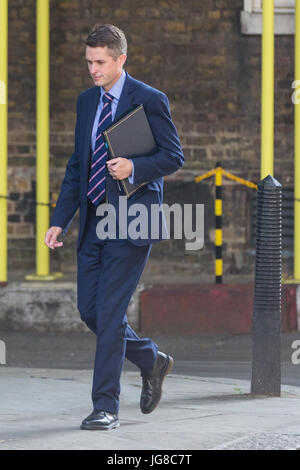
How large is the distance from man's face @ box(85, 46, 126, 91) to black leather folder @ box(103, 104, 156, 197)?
20cm

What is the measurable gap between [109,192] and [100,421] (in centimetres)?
109

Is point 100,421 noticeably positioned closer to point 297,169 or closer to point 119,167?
point 119,167

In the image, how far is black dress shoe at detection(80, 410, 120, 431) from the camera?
5902mm

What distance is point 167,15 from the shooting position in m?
12.4

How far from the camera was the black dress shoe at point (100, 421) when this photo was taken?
590 centimetres

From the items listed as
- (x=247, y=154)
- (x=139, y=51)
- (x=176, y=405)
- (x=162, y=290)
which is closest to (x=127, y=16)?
(x=139, y=51)

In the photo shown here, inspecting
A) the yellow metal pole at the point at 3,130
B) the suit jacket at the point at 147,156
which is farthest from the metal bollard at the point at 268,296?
the yellow metal pole at the point at 3,130

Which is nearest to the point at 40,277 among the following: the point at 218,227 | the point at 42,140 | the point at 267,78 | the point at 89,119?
the point at 42,140

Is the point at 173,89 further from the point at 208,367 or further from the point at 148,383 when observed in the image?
the point at 148,383

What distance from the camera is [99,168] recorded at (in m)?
6.15

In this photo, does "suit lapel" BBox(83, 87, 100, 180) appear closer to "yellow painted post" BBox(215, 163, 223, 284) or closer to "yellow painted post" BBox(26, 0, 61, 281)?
"yellow painted post" BBox(215, 163, 223, 284)

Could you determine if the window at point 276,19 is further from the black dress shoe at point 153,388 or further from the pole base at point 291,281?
the black dress shoe at point 153,388

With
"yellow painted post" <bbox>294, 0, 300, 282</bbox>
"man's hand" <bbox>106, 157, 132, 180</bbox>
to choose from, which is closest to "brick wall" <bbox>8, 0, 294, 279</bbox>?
"yellow painted post" <bbox>294, 0, 300, 282</bbox>
